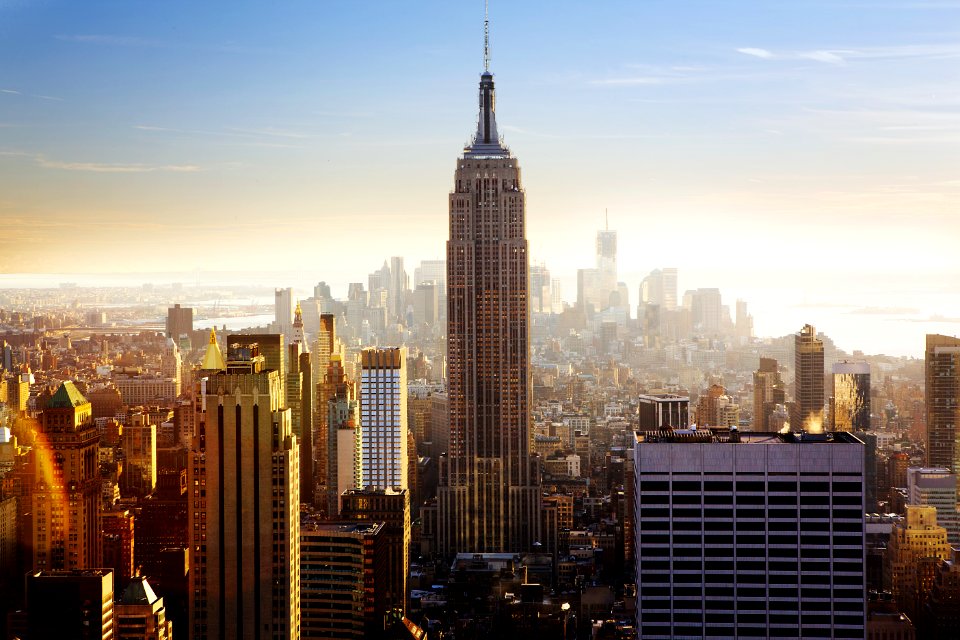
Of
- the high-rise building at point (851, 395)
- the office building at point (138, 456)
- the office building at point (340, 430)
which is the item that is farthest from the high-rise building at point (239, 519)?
the high-rise building at point (851, 395)

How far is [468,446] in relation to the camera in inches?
753

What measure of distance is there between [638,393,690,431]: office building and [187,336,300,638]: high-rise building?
226 inches

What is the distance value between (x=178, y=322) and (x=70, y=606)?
2226mm

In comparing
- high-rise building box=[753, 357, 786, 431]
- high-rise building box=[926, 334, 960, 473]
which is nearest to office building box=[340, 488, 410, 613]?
high-rise building box=[753, 357, 786, 431]

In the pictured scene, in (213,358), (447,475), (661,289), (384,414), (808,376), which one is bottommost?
(447,475)

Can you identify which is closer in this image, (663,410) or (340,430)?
(663,410)

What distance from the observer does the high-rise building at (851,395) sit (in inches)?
464

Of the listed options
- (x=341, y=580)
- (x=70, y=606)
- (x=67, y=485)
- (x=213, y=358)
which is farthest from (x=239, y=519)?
(x=67, y=485)

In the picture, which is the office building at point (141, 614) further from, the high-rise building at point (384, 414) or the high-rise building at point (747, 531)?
the high-rise building at point (384, 414)

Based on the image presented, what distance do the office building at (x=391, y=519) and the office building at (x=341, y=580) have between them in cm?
33

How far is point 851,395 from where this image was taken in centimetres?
1242

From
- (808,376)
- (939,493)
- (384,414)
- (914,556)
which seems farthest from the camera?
(384,414)

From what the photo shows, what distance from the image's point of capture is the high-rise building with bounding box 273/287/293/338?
1041 centimetres

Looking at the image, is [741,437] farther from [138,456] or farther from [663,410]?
[663,410]
